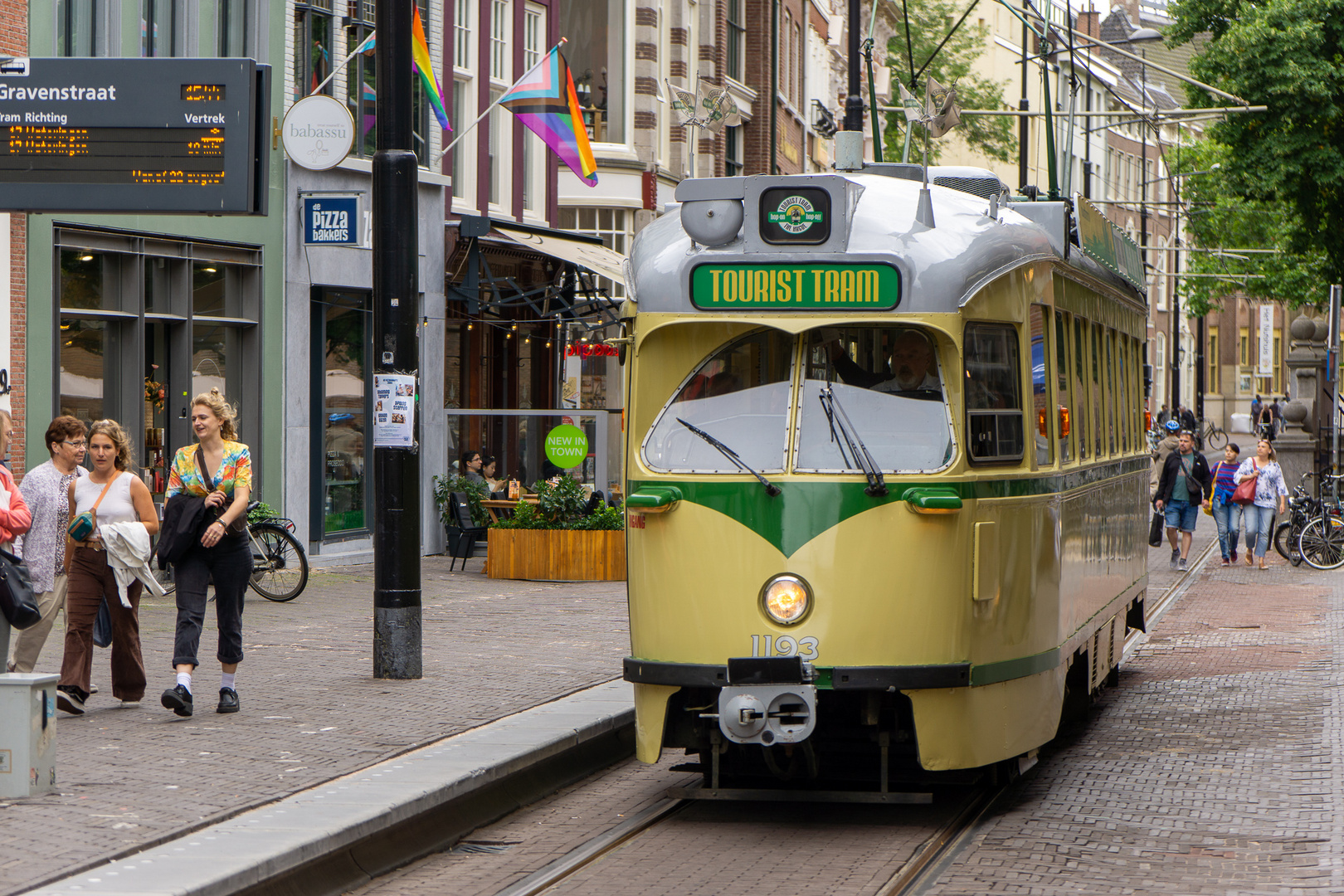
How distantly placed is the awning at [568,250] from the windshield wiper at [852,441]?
1603cm

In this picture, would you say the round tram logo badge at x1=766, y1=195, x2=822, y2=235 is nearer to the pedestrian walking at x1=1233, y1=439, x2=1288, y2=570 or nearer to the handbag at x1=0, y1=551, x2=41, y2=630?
the handbag at x1=0, y1=551, x2=41, y2=630

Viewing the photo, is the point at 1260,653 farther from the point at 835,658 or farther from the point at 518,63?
the point at 518,63

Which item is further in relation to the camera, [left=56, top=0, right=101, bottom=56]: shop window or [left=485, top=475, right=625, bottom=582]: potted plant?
[left=485, top=475, right=625, bottom=582]: potted plant

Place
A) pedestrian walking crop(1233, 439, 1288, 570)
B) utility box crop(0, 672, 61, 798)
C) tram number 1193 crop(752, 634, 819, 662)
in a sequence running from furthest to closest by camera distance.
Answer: pedestrian walking crop(1233, 439, 1288, 570), tram number 1193 crop(752, 634, 819, 662), utility box crop(0, 672, 61, 798)

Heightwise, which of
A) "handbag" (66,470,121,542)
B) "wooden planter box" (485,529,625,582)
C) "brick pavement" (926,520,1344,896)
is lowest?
"brick pavement" (926,520,1344,896)

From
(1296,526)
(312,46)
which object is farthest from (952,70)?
(312,46)

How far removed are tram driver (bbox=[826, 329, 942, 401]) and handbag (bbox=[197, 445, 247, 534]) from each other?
3.69m

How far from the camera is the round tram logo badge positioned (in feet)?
25.3

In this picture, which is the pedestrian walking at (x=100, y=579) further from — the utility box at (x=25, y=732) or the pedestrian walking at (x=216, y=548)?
the utility box at (x=25, y=732)

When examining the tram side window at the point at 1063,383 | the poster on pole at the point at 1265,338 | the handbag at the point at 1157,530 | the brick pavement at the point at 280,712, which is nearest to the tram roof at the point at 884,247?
the tram side window at the point at 1063,383

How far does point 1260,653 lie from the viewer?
14508 millimetres

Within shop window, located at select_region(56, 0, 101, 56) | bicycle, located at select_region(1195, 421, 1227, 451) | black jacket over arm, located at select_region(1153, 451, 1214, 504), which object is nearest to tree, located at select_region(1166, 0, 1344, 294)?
black jacket over arm, located at select_region(1153, 451, 1214, 504)

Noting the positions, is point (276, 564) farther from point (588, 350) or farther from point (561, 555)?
point (588, 350)

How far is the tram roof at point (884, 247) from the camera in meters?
7.66
